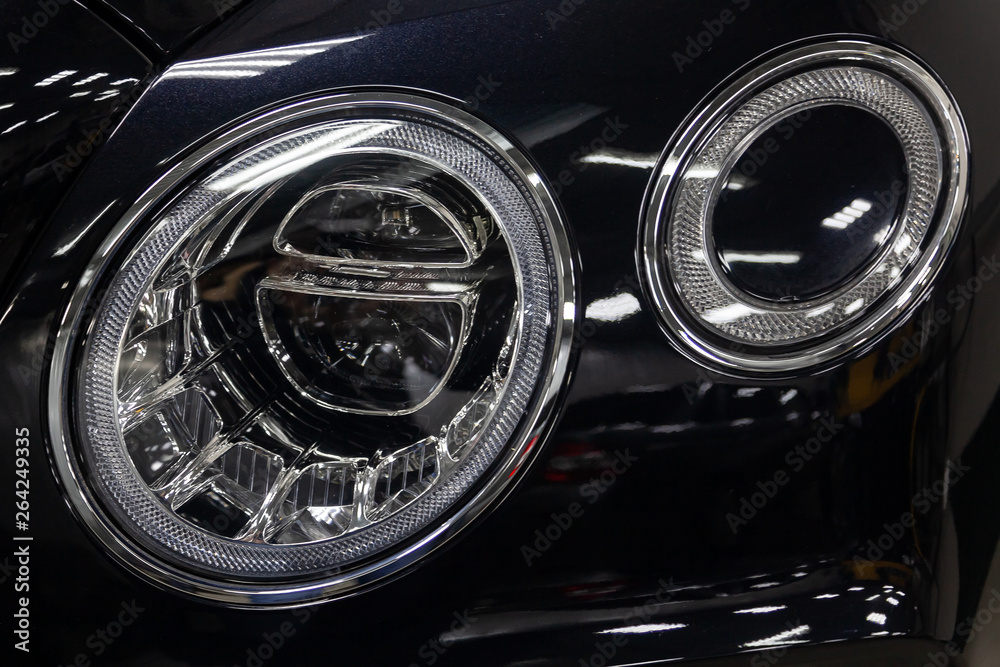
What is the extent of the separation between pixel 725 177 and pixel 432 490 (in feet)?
1.30

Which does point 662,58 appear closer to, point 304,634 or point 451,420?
point 451,420

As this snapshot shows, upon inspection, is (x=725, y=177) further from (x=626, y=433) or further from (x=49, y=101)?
(x=49, y=101)

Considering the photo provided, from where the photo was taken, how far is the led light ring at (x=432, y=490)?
0.67m

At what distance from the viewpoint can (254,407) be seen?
0.75 m

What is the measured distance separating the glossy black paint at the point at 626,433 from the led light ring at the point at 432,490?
0.05 ft

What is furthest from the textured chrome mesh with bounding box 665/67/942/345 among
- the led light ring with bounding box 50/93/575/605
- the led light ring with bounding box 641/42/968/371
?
the led light ring with bounding box 50/93/575/605

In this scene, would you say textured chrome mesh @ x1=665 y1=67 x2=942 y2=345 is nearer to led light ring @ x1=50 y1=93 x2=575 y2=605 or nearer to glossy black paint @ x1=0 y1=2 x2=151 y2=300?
led light ring @ x1=50 y1=93 x2=575 y2=605

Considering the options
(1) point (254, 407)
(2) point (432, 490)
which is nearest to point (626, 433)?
(2) point (432, 490)

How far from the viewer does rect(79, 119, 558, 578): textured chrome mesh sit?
2.20 ft

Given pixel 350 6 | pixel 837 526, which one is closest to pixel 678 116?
pixel 350 6

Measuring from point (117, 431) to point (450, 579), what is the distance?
339 millimetres

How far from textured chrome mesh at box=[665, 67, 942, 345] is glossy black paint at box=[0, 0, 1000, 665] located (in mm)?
38

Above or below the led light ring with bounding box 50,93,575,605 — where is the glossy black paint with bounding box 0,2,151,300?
above

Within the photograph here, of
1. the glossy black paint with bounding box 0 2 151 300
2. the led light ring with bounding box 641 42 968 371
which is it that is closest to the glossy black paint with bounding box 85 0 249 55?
the glossy black paint with bounding box 0 2 151 300
